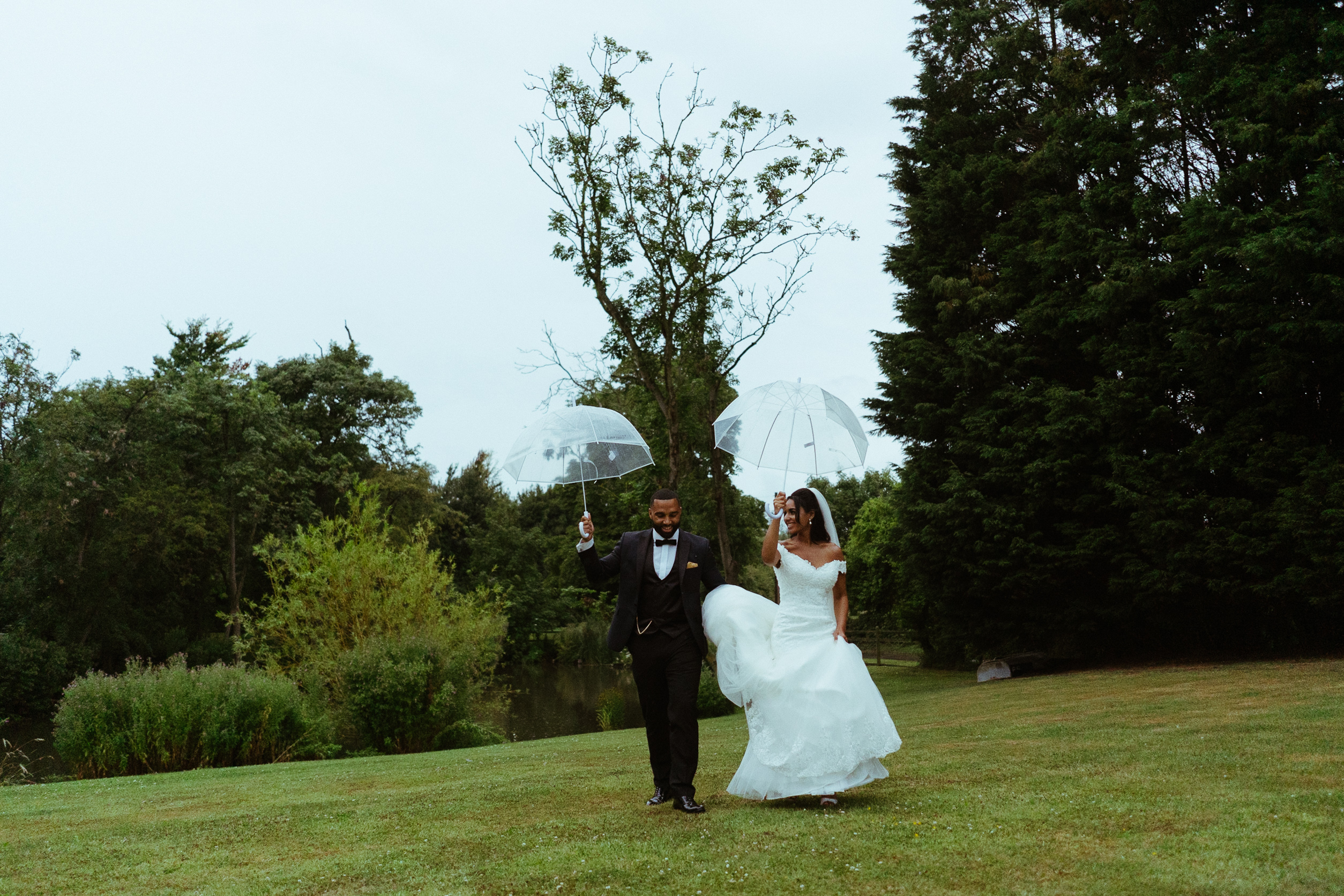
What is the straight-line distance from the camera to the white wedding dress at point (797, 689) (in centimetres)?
632

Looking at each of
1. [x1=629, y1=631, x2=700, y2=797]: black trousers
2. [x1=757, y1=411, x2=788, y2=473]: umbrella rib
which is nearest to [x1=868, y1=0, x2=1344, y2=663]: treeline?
[x1=757, y1=411, x2=788, y2=473]: umbrella rib

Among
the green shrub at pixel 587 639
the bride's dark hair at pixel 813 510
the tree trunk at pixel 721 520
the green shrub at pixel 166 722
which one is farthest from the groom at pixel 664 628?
the green shrub at pixel 587 639

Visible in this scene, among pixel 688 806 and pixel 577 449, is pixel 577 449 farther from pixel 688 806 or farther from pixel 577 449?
pixel 688 806

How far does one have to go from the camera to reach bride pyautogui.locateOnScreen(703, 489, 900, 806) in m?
6.32

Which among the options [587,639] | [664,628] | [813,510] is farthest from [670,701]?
[587,639]

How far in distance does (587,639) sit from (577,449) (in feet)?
129

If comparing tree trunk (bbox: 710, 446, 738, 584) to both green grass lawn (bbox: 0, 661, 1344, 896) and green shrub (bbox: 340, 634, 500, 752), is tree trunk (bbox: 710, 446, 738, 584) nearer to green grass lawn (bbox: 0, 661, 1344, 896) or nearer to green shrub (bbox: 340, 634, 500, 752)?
green shrub (bbox: 340, 634, 500, 752)

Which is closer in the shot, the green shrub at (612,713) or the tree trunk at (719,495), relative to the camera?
the green shrub at (612,713)

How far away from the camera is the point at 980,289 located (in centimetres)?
2466

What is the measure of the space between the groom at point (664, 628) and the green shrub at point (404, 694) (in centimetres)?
1125

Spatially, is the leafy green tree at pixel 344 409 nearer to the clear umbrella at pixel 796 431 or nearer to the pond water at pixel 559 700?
the pond water at pixel 559 700

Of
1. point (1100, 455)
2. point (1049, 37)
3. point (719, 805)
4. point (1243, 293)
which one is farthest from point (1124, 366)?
point (719, 805)

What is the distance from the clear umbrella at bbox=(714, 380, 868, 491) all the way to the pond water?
8.17 m

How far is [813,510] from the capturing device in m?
6.88
